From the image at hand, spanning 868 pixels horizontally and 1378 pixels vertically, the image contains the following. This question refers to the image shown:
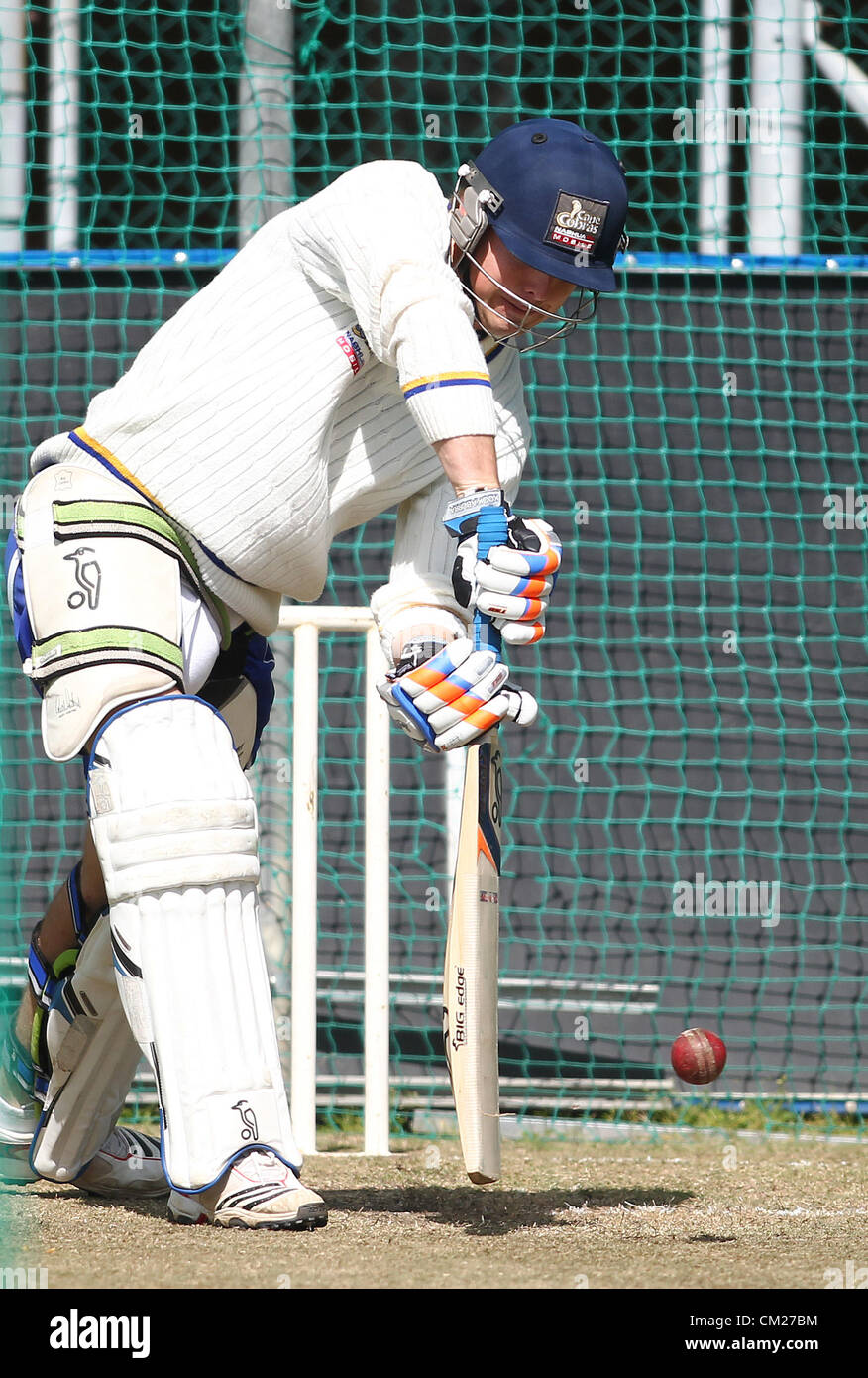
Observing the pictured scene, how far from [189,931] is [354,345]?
0.85 m

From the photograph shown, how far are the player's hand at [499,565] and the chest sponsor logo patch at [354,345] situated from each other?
340 millimetres

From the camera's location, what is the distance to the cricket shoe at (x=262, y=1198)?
2.24m

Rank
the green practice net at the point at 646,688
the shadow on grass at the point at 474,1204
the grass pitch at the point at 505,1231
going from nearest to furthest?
the grass pitch at the point at 505,1231 < the shadow on grass at the point at 474,1204 < the green practice net at the point at 646,688

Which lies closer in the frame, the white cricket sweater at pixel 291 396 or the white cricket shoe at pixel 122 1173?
Answer: the white cricket sweater at pixel 291 396

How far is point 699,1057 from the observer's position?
10.5ft

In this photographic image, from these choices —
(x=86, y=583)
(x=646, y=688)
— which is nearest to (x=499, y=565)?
(x=86, y=583)

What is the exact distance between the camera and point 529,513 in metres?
4.42

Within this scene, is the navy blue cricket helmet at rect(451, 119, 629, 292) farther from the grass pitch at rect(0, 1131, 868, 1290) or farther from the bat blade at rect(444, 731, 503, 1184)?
the grass pitch at rect(0, 1131, 868, 1290)

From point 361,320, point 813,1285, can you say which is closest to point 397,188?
point 361,320

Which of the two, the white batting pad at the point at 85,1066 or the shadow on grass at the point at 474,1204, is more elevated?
the white batting pad at the point at 85,1066

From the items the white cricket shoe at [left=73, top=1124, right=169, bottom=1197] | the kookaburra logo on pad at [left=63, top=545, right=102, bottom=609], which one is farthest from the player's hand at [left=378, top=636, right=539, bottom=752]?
the white cricket shoe at [left=73, top=1124, right=169, bottom=1197]

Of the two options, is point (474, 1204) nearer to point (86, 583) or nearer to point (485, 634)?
point (485, 634)

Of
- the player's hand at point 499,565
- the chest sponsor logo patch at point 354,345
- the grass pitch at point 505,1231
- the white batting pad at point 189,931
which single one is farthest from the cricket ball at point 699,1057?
the chest sponsor logo patch at point 354,345

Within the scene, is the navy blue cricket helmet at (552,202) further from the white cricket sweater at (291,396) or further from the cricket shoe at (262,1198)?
the cricket shoe at (262,1198)
